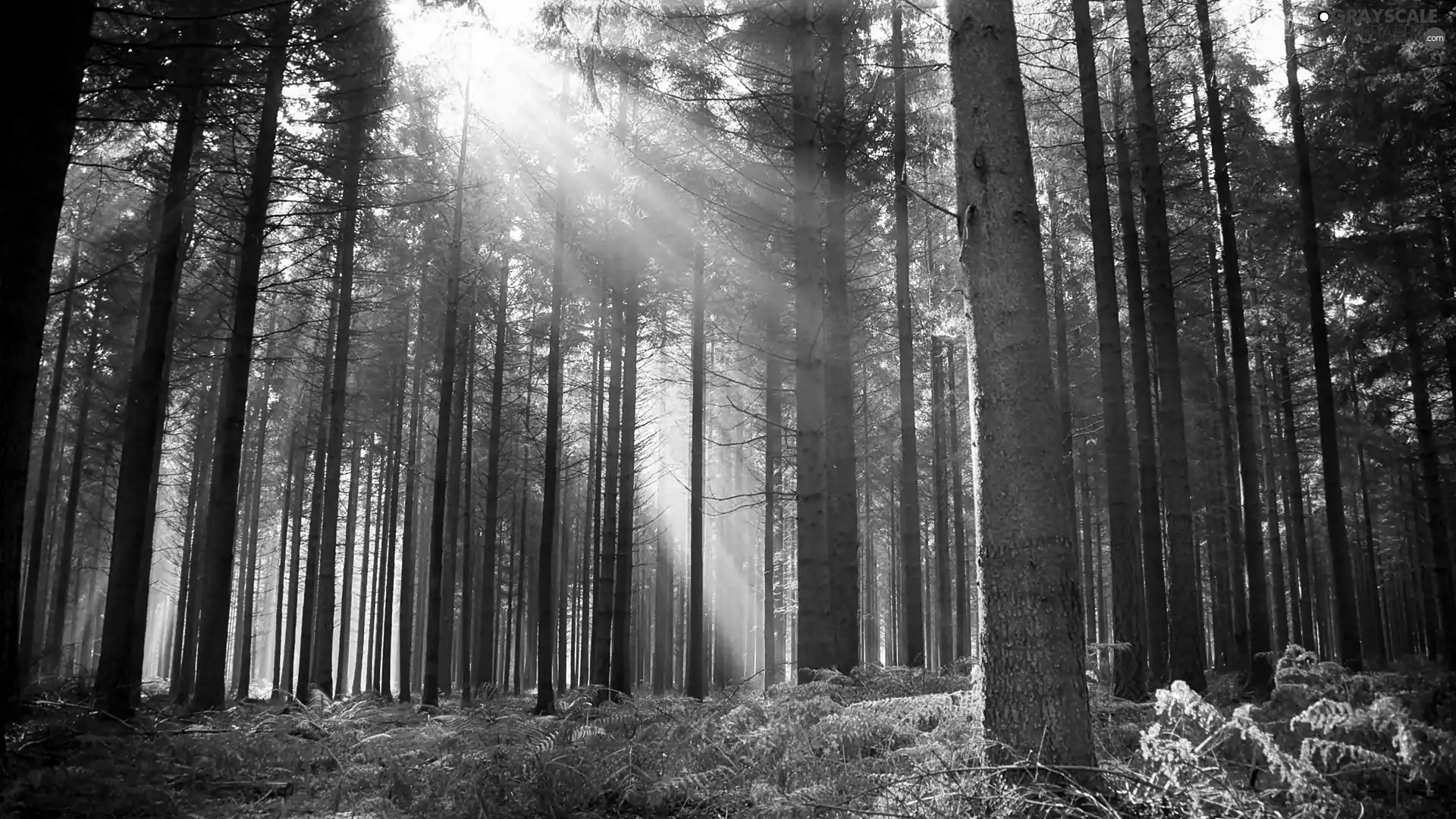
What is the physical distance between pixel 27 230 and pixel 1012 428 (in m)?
5.42

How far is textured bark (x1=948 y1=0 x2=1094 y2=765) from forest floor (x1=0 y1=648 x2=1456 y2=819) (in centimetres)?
25

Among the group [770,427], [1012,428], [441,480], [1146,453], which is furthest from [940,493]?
[1012,428]

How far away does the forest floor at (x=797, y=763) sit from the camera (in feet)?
10.3

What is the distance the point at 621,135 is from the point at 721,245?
244 cm

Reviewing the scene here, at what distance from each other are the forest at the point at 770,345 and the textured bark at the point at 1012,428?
0.02 meters

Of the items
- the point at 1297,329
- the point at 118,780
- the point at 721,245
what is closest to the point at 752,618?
the point at 1297,329

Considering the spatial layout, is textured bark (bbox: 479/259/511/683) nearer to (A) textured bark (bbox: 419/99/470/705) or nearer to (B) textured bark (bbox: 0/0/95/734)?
(A) textured bark (bbox: 419/99/470/705)

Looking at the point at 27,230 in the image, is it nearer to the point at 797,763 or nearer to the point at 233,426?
the point at 797,763

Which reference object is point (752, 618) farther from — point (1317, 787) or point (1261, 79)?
point (1317, 787)

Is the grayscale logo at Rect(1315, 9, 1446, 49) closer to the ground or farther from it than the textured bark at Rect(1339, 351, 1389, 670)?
farther from it

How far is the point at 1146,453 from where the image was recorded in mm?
10352

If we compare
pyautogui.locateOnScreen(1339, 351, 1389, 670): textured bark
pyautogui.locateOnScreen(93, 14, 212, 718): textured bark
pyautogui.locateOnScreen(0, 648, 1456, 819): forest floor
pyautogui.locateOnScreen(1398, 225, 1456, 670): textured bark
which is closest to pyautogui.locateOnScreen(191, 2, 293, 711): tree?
pyautogui.locateOnScreen(93, 14, 212, 718): textured bark

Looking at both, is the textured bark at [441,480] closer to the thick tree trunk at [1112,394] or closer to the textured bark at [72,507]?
the textured bark at [72,507]

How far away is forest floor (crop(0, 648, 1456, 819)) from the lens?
314cm
